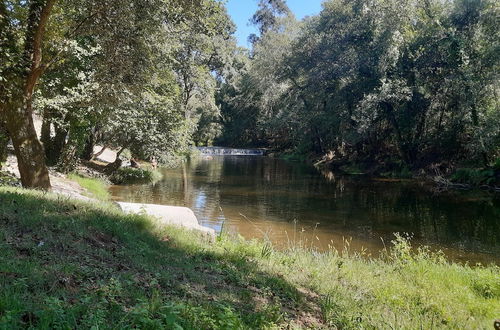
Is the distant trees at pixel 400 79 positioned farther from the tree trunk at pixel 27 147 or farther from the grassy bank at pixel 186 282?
the tree trunk at pixel 27 147

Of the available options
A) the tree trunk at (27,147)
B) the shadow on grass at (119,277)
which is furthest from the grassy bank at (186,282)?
the tree trunk at (27,147)

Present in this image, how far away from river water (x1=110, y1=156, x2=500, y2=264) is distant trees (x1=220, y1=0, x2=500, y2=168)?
5.43 meters

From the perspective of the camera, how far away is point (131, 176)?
2491 centimetres

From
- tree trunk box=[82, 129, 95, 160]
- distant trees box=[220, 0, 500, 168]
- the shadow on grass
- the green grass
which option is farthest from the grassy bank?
distant trees box=[220, 0, 500, 168]

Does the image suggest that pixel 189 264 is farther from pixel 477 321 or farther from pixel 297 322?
pixel 477 321

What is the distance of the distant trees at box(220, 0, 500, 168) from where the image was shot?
2548cm

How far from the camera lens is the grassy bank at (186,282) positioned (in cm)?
376

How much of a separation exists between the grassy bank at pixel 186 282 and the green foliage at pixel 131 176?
16293 mm

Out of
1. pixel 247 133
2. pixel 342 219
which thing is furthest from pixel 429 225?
pixel 247 133

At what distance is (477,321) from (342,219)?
10.5 meters

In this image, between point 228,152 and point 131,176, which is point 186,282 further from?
point 228,152

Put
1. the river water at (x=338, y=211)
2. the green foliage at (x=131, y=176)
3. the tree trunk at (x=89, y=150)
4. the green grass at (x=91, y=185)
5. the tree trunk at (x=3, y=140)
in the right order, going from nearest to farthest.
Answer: the tree trunk at (x=3, y=140) → the river water at (x=338, y=211) → the green grass at (x=91, y=185) → the green foliage at (x=131, y=176) → the tree trunk at (x=89, y=150)

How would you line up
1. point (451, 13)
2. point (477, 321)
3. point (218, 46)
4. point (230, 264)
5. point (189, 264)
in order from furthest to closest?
point (218, 46), point (451, 13), point (230, 264), point (189, 264), point (477, 321)

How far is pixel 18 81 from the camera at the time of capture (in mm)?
8648
